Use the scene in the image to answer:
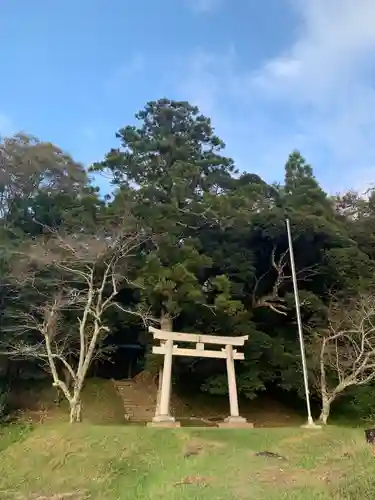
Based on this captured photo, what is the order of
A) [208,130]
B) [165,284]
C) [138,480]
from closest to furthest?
[138,480]
[165,284]
[208,130]

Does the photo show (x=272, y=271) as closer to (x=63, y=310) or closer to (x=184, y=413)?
(x=184, y=413)

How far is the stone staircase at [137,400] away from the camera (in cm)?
1720

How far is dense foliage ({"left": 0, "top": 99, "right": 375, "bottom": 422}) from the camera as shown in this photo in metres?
16.8

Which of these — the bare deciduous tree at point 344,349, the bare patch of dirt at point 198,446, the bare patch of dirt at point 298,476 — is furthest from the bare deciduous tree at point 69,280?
the bare patch of dirt at point 298,476

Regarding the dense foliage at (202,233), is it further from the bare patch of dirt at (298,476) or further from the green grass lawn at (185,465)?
the bare patch of dirt at (298,476)

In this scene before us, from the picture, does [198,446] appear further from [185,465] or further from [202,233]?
[202,233]

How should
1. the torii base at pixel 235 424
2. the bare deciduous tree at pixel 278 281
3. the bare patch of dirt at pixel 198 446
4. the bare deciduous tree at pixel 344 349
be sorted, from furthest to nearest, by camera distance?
the bare deciduous tree at pixel 278 281 → the bare deciduous tree at pixel 344 349 → the torii base at pixel 235 424 → the bare patch of dirt at pixel 198 446

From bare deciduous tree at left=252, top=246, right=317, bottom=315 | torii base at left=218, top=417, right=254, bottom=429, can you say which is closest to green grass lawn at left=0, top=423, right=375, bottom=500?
torii base at left=218, top=417, right=254, bottom=429

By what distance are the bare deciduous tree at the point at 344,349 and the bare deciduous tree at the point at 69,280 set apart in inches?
231

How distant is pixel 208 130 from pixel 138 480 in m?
16.6

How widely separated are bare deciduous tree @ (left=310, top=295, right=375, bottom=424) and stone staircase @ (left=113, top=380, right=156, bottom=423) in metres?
6.12

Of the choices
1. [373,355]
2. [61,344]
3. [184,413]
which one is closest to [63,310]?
[61,344]

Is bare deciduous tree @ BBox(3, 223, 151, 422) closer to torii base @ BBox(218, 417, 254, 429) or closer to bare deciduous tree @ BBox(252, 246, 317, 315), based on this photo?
torii base @ BBox(218, 417, 254, 429)

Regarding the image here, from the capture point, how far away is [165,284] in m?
15.4
